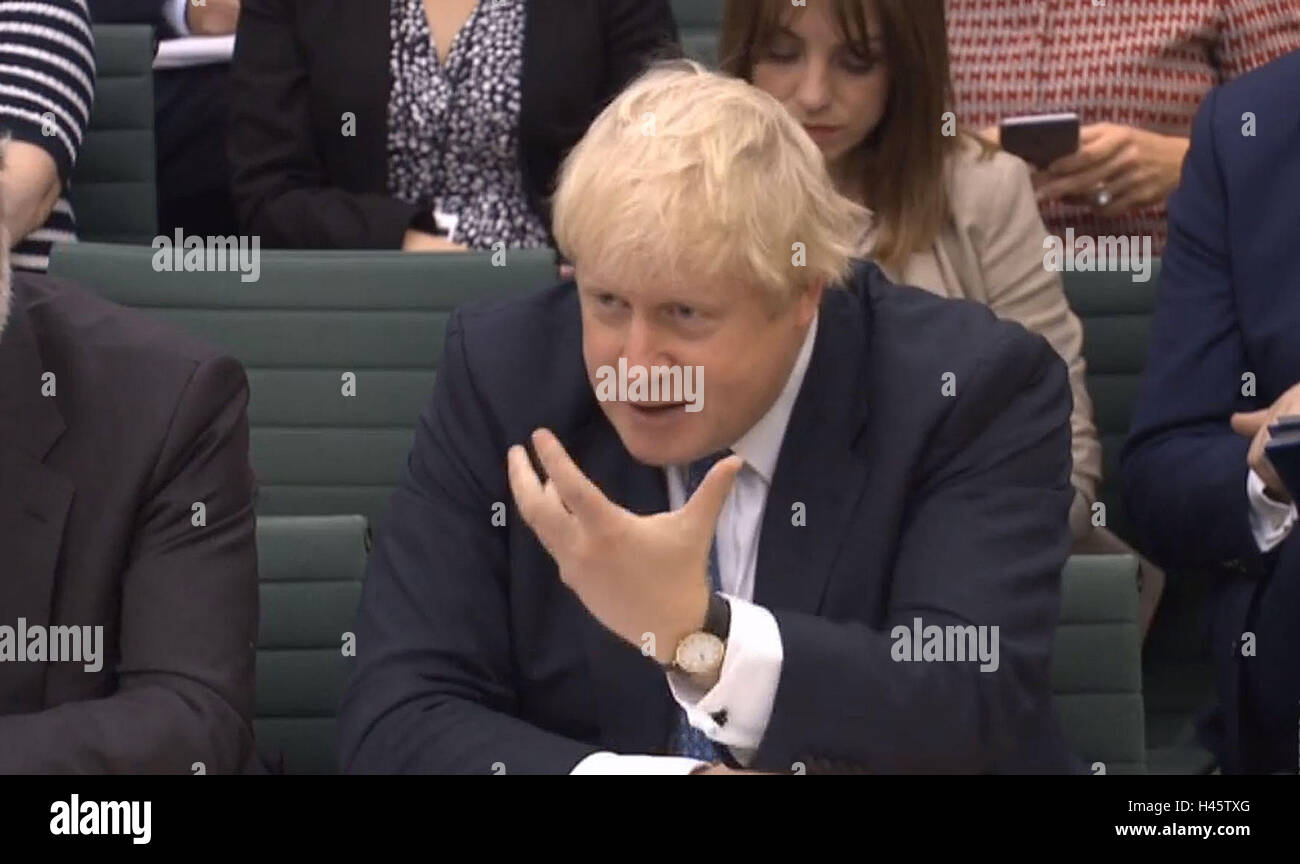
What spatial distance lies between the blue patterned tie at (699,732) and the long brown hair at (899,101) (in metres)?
1.04

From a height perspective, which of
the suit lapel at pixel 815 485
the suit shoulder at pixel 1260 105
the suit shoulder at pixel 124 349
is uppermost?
the suit shoulder at pixel 1260 105

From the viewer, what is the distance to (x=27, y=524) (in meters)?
2.22

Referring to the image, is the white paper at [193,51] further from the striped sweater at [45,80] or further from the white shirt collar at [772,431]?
the white shirt collar at [772,431]

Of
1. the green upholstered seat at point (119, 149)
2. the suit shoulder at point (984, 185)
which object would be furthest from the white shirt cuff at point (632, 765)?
the green upholstered seat at point (119, 149)

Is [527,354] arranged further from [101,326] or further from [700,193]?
[101,326]

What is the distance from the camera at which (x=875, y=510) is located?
2262 mm

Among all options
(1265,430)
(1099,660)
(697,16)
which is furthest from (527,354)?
(697,16)

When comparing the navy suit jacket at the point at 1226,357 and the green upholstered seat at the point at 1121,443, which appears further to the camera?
the green upholstered seat at the point at 1121,443

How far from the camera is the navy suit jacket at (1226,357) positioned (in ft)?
8.89

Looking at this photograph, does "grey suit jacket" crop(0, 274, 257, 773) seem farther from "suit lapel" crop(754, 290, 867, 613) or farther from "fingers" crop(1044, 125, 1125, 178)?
"fingers" crop(1044, 125, 1125, 178)

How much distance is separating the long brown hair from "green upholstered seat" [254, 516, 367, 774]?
102 cm

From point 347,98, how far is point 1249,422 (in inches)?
67.7

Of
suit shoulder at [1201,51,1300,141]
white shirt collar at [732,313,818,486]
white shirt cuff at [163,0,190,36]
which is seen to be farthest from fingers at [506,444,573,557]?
white shirt cuff at [163,0,190,36]

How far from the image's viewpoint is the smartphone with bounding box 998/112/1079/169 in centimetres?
359
